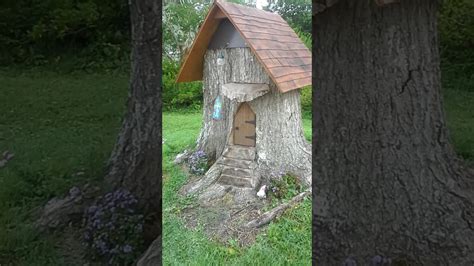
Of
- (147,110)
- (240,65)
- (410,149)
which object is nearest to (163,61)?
(147,110)

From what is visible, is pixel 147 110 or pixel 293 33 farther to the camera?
pixel 147 110

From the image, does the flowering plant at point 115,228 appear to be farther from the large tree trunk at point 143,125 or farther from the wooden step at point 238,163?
the wooden step at point 238,163

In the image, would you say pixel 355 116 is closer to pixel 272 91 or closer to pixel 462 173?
pixel 272 91

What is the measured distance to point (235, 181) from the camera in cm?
217

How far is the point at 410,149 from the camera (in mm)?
2098

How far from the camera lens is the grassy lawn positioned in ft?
7.32

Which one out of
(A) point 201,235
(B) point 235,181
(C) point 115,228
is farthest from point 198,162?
(C) point 115,228

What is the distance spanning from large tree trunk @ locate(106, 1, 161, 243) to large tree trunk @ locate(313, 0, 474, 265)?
0.66 metres

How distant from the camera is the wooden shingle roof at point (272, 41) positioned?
199 cm

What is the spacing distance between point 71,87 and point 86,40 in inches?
7.9

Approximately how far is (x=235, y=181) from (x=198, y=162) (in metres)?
0.17

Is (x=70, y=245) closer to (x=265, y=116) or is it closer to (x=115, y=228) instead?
(x=115, y=228)

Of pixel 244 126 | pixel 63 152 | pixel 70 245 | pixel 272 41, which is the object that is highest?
pixel 272 41

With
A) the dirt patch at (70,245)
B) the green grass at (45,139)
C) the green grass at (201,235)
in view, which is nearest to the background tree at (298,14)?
the green grass at (201,235)
